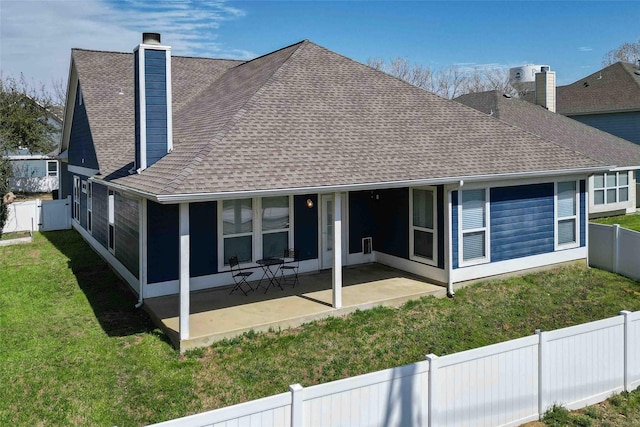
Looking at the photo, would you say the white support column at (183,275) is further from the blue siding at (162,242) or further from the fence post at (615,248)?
the fence post at (615,248)

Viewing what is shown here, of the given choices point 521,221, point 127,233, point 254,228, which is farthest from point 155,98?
point 521,221

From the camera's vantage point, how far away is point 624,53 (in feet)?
211

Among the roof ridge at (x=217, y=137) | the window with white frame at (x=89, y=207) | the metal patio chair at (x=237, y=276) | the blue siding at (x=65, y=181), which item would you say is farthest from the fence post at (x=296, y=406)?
the blue siding at (x=65, y=181)

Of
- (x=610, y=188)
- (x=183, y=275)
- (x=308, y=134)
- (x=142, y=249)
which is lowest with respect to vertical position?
(x=183, y=275)

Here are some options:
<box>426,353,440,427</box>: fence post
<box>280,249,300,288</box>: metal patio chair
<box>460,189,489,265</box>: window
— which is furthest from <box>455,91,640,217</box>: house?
<box>426,353,440,427</box>: fence post

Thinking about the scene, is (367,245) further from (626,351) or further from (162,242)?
(626,351)

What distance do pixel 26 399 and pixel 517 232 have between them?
1051 centimetres

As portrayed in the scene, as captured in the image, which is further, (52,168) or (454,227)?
(52,168)

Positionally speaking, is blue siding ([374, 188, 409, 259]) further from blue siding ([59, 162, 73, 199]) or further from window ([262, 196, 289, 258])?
blue siding ([59, 162, 73, 199])

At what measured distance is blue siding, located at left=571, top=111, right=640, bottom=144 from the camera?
29.2m

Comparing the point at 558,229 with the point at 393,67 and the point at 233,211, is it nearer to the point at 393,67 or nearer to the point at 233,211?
the point at 233,211

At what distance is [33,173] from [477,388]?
3912 cm

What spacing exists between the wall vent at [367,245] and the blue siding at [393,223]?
0.14 m

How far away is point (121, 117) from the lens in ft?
51.9
